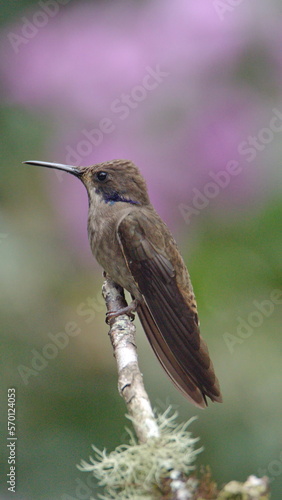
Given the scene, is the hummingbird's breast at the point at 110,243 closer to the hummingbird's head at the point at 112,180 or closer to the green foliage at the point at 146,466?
the hummingbird's head at the point at 112,180

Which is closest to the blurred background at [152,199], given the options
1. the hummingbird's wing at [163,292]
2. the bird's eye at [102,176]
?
the hummingbird's wing at [163,292]

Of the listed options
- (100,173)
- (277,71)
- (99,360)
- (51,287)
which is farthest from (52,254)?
(277,71)

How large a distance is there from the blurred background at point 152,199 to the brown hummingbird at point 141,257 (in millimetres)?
576

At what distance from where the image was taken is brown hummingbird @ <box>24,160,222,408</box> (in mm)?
2777

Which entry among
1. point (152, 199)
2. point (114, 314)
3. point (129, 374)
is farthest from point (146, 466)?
point (152, 199)

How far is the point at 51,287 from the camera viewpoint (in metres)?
3.68

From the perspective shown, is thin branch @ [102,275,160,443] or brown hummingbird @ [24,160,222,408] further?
brown hummingbird @ [24,160,222,408]

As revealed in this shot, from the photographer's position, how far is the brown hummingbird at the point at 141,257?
278 cm

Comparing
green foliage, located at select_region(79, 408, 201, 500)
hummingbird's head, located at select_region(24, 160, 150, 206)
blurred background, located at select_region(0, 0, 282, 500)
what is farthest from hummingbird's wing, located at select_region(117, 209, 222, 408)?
green foliage, located at select_region(79, 408, 201, 500)

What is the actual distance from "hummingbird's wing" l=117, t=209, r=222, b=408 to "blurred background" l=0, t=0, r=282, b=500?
562mm

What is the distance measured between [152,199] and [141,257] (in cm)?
83

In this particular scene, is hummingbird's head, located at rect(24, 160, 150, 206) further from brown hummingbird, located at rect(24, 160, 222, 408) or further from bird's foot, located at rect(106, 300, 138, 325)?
bird's foot, located at rect(106, 300, 138, 325)

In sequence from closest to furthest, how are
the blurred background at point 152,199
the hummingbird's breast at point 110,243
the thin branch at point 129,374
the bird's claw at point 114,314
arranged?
the thin branch at point 129,374
the bird's claw at point 114,314
the hummingbird's breast at point 110,243
the blurred background at point 152,199

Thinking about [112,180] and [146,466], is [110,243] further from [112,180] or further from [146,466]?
[146,466]
